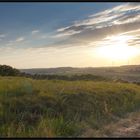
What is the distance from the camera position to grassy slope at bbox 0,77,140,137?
9070 millimetres

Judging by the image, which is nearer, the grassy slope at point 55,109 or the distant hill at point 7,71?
the grassy slope at point 55,109

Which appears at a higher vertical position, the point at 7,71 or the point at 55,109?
the point at 7,71

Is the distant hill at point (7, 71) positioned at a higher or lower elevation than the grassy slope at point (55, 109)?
higher

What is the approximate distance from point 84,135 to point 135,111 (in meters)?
4.26

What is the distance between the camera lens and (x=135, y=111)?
1299 cm

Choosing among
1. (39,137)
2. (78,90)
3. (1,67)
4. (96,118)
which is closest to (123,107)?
(78,90)

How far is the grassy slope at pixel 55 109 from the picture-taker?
9.07m

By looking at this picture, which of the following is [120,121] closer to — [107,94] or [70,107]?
→ [70,107]

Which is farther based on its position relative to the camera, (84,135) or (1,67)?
(1,67)

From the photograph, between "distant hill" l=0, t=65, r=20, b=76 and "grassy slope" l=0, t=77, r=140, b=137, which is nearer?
"grassy slope" l=0, t=77, r=140, b=137

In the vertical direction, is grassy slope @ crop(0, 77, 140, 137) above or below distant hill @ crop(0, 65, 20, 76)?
below

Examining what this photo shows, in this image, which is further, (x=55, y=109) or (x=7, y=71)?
→ (x=7, y=71)

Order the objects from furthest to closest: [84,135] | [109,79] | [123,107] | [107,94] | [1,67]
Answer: [109,79] → [1,67] → [107,94] → [123,107] → [84,135]

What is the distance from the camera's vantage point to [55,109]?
10539 mm
